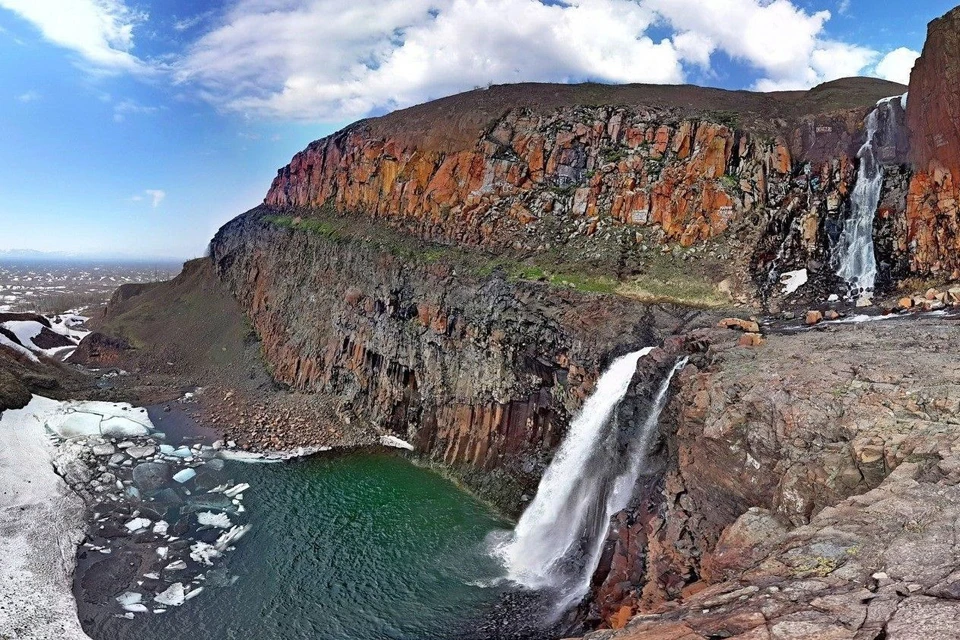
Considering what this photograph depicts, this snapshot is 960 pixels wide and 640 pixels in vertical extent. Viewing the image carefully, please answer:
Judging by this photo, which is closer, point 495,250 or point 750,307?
point 750,307

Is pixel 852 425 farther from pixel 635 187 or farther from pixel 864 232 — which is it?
pixel 635 187

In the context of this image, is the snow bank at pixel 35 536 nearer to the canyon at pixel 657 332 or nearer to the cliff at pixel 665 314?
the canyon at pixel 657 332

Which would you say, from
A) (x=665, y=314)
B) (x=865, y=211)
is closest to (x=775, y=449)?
(x=665, y=314)

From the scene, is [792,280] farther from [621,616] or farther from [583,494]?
[621,616]

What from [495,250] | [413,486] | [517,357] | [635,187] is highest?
[635,187]

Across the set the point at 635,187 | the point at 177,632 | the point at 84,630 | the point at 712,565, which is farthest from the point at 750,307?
the point at 84,630
